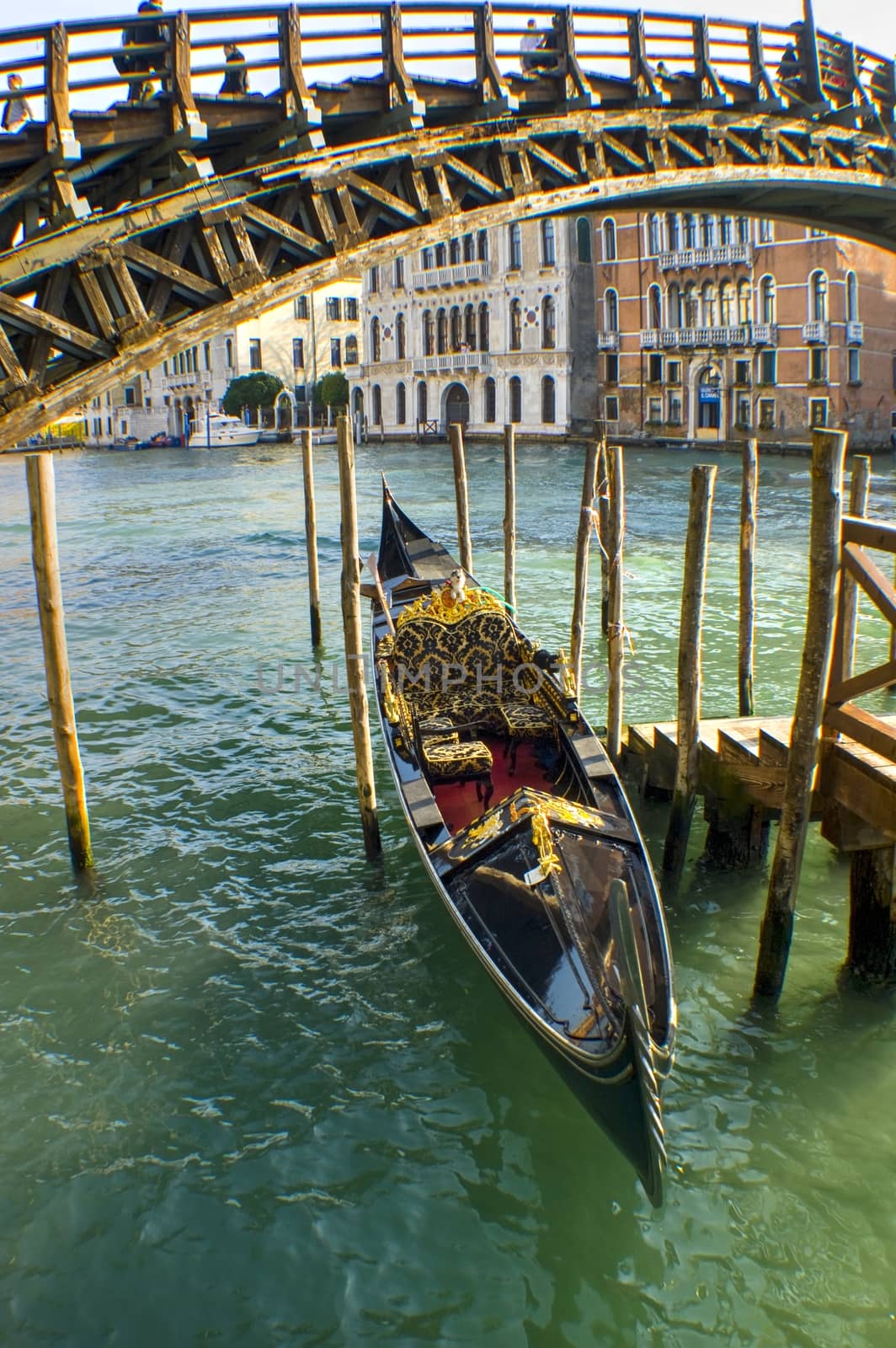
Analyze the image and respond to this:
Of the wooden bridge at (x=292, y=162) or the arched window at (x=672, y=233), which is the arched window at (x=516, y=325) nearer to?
the arched window at (x=672, y=233)

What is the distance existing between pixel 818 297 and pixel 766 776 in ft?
79.2

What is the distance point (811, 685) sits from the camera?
3535mm

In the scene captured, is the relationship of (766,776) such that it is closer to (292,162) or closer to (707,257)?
(292,162)

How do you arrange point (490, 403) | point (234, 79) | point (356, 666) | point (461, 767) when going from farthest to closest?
point (490, 403) < point (234, 79) < point (356, 666) < point (461, 767)

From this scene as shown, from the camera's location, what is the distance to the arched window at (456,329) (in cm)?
3653

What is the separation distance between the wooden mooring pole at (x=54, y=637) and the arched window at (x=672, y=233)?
26841 mm

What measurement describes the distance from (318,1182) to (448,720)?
8.34 ft

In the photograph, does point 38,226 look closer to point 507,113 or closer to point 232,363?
point 507,113

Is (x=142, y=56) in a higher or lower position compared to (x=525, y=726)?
higher

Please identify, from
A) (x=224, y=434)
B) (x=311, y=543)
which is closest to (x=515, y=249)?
(x=224, y=434)

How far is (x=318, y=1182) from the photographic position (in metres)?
3.32

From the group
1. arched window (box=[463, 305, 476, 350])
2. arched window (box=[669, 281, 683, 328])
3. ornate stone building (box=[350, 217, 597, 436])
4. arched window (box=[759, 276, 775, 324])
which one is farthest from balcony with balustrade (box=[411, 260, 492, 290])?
arched window (box=[759, 276, 775, 324])

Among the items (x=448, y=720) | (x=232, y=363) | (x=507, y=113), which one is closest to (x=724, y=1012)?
(x=448, y=720)

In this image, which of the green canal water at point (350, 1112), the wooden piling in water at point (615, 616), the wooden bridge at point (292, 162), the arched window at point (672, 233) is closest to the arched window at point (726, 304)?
the arched window at point (672, 233)
